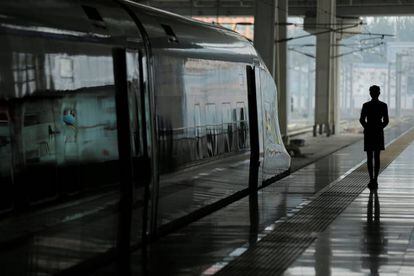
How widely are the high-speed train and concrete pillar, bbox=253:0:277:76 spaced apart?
428 inches

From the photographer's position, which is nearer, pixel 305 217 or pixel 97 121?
pixel 97 121

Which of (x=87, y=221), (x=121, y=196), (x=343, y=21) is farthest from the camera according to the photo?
(x=343, y=21)

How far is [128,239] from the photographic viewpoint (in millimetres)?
6469

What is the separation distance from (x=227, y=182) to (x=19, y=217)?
17.5 ft

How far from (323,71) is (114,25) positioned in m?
29.7

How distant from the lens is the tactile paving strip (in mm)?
6195

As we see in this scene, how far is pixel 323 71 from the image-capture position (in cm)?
3522

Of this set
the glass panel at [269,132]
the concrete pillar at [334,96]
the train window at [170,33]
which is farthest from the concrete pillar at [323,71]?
the train window at [170,33]

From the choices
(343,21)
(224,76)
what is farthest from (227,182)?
(343,21)

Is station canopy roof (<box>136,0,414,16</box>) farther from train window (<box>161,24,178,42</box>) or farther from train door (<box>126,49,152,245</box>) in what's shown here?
train door (<box>126,49,152,245</box>)

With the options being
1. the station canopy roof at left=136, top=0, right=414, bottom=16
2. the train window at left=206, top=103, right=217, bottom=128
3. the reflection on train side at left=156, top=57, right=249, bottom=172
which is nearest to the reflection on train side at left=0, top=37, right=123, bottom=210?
the reflection on train side at left=156, top=57, right=249, bottom=172

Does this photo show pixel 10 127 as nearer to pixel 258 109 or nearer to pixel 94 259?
pixel 94 259

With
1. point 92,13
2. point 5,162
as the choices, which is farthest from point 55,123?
point 92,13

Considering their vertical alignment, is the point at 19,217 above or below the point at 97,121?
below
